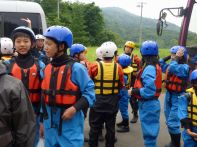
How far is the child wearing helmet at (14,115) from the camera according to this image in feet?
8.46

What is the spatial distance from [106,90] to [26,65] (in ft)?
5.10

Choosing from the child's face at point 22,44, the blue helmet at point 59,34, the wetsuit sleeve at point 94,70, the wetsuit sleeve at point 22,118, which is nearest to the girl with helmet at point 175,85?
the wetsuit sleeve at point 94,70

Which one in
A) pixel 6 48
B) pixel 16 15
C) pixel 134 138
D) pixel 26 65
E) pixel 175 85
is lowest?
pixel 134 138

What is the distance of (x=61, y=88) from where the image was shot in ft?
12.3

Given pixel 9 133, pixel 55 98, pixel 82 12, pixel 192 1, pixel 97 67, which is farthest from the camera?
pixel 82 12

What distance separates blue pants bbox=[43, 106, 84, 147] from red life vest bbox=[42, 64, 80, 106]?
12 cm

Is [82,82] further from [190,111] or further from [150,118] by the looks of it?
[150,118]

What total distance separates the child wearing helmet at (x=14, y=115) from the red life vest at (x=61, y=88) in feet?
3.16

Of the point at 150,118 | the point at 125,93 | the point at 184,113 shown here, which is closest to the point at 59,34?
the point at 184,113

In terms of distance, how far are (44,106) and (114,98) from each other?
1.79 metres

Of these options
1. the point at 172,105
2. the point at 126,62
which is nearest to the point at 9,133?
the point at 172,105

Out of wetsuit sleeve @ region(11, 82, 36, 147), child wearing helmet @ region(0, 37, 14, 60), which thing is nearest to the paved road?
child wearing helmet @ region(0, 37, 14, 60)

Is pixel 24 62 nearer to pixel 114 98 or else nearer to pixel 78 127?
pixel 78 127

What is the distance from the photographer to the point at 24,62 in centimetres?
429
